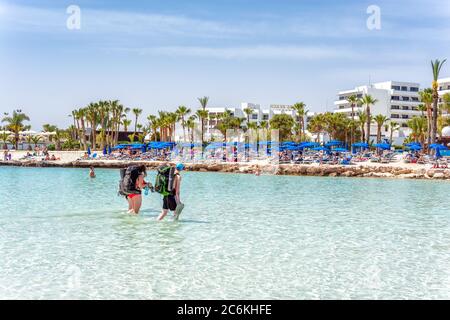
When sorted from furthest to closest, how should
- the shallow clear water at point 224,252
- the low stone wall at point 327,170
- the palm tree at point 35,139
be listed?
1. the palm tree at point 35,139
2. the low stone wall at point 327,170
3. the shallow clear water at point 224,252

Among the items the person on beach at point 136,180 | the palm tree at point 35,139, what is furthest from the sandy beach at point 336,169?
the palm tree at point 35,139

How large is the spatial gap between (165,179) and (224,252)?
325cm

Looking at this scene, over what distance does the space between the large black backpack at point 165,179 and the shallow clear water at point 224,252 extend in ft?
3.25

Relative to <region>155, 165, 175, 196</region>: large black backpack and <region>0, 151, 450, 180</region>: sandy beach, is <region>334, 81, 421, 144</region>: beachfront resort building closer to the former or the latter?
<region>0, 151, 450, 180</region>: sandy beach

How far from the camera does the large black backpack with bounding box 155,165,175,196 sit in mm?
12852

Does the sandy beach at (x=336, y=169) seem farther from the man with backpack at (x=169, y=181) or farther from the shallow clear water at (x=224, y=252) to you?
the man with backpack at (x=169, y=181)

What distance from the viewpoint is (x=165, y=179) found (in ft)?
42.5

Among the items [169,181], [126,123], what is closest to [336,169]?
[169,181]

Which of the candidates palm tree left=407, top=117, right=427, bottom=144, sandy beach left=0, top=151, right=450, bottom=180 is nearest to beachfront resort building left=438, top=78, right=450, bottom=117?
palm tree left=407, top=117, right=427, bottom=144

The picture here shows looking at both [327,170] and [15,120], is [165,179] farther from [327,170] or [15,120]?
[15,120]

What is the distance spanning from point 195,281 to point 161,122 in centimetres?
8546

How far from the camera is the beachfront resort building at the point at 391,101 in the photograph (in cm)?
10688

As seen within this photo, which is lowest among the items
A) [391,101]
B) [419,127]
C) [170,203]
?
[170,203]
